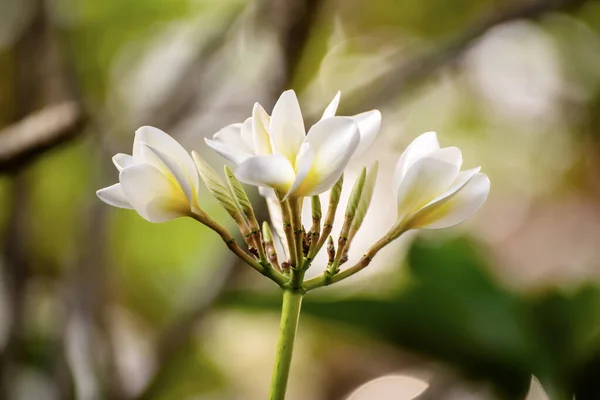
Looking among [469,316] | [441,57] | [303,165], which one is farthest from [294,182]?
[441,57]

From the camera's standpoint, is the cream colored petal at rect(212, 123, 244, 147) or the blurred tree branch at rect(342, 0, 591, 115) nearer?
the cream colored petal at rect(212, 123, 244, 147)

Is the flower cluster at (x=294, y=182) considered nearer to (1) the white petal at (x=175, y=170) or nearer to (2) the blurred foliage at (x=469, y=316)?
(1) the white petal at (x=175, y=170)

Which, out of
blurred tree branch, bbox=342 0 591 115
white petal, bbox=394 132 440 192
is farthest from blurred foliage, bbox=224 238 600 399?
white petal, bbox=394 132 440 192

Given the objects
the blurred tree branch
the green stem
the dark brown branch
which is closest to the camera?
the green stem

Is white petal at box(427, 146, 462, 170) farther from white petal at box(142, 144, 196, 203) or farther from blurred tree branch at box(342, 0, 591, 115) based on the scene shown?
blurred tree branch at box(342, 0, 591, 115)

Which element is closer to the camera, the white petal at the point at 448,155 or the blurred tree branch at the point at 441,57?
the white petal at the point at 448,155

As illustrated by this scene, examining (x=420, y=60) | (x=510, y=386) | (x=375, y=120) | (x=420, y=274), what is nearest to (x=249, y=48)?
(x=420, y=60)

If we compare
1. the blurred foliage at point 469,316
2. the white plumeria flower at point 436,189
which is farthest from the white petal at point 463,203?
the blurred foliage at point 469,316
